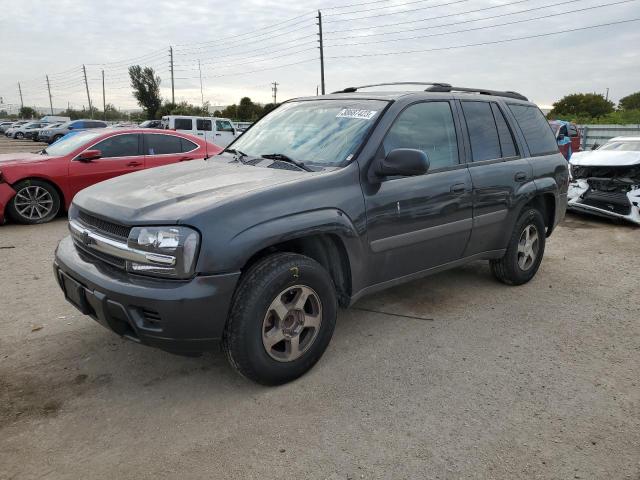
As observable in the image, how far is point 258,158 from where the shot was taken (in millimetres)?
3682

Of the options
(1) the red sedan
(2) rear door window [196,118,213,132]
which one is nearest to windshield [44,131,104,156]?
(1) the red sedan

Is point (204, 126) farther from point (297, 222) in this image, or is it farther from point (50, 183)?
point (297, 222)

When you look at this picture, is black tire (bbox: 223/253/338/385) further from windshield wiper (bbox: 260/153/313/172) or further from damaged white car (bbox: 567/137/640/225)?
damaged white car (bbox: 567/137/640/225)

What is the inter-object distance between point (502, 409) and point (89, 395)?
2.38 meters

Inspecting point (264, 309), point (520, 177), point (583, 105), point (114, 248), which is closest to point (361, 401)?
point (264, 309)

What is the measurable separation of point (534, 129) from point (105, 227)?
404 centimetres

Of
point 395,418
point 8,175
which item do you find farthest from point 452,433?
point 8,175

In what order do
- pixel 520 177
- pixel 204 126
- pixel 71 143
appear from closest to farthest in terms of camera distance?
pixel 520 177 < pixel 71 143 < pixel 204 126

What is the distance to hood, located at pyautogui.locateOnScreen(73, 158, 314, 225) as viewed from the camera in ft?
8.82

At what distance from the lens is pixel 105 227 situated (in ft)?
9.47

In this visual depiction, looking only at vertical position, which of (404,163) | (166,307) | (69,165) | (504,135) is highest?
(504,135)

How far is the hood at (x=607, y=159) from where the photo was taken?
8375mm

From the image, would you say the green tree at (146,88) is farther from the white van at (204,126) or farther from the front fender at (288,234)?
the front fender at (288,234)

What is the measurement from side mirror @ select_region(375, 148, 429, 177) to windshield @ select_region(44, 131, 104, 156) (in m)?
6.48
